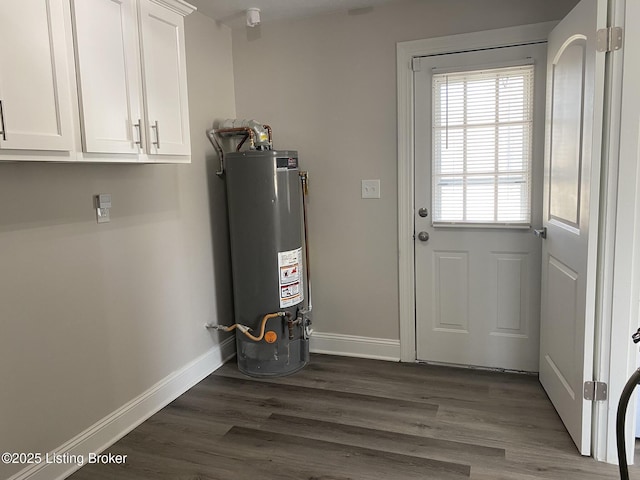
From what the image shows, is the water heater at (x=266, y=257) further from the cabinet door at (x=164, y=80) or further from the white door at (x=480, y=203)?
the white door at (x=480, y=203)

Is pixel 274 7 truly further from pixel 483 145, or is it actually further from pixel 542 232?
pixel 542 232

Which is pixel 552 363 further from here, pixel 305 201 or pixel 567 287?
pixel 305 201

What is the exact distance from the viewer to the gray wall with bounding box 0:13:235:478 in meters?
2.02

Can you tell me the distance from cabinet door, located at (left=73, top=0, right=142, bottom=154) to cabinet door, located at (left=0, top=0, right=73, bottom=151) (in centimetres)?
9

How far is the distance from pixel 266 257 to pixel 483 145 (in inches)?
59.1

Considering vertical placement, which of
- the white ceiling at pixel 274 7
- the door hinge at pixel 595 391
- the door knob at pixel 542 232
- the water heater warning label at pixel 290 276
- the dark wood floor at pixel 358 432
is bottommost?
the dark wood floor at pixel 358 432

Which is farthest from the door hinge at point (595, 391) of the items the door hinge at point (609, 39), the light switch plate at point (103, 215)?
the light switch plate at point (103, 215)

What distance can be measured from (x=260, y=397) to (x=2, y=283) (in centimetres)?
154

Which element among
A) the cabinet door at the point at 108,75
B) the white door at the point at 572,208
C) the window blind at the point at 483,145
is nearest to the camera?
the cabinet door at the point at 108,75

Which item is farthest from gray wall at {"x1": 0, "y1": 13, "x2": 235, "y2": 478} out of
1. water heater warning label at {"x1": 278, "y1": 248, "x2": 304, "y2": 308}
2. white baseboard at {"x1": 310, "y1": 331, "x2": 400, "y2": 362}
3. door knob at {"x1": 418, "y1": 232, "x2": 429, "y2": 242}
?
door knob at {"x1": 418, "y1": 232, "x2": 429, "y2": 242}

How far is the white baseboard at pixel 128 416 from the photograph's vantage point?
218 cm

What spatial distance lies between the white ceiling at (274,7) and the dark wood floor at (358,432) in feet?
7.67

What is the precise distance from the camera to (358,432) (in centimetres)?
253

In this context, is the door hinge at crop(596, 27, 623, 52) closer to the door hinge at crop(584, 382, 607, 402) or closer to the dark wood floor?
the door hinge at crop(584, 382, 607, 402)
